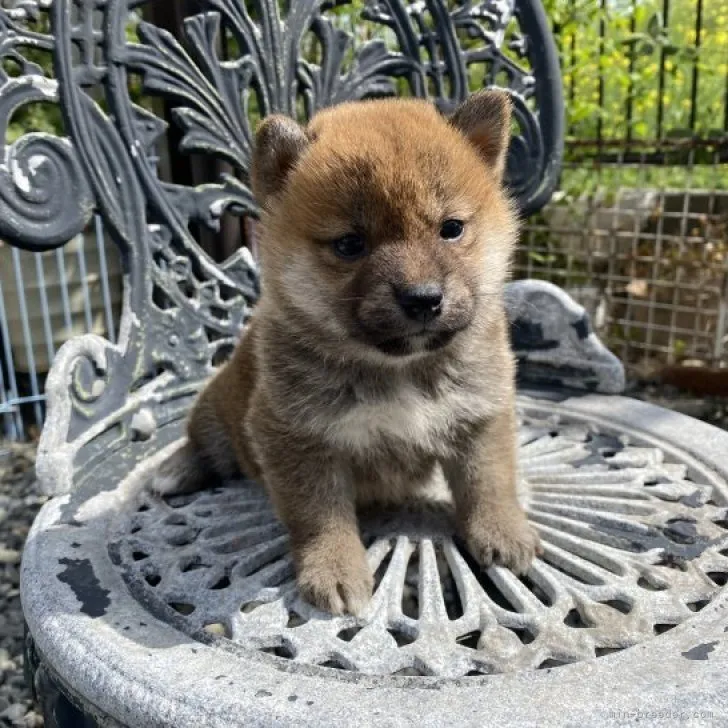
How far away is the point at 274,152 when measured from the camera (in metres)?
1.69

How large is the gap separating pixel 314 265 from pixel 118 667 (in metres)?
0.87

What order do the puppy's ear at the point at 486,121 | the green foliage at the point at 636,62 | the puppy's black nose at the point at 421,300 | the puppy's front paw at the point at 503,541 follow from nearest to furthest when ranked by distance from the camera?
the puppy's black nose at the point at 421,300
the puppy's front paw at the point at 503,541
the puppy's ear at the point at 486,121
the green foliage at the point at 636,62

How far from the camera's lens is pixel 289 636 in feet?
4.54

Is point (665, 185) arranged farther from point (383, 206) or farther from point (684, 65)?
point (383, 206)

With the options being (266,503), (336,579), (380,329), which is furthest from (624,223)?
(336,579)

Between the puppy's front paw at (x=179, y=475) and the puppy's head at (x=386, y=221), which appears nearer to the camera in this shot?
the puppy's head at (x=386, y=221)

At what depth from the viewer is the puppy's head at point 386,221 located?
4.87ft

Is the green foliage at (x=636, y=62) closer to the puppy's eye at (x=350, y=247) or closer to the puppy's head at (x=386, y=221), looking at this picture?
the puppy's head at (x=386, y=221)

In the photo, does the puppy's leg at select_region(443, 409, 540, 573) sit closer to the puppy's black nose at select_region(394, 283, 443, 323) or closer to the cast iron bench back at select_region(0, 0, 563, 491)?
the puppy's black nose at select_region(394, 283, 443, 323)

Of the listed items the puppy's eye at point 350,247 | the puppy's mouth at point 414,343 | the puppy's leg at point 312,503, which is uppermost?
the puppy's eye at point 350,247

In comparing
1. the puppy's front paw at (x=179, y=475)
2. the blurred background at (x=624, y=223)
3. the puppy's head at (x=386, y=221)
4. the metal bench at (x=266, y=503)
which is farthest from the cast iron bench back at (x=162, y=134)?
the blurred background at (x=624, y=223)

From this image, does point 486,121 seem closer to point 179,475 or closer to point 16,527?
point 179,475

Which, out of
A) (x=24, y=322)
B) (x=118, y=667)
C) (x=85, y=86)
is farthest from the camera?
(x=24, y=322)

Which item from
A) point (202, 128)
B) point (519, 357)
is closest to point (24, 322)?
point (202, 128)
